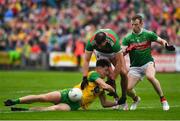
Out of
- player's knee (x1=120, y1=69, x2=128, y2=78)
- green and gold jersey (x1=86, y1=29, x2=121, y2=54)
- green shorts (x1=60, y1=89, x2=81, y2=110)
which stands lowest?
green shorts (x1=60, y1=89, x2=81, y2=110)

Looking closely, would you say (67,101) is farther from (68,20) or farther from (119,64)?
(68,20)

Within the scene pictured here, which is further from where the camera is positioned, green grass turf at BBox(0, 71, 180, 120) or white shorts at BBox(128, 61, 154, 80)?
white shorts at BBox(128, 61, 154, 80)

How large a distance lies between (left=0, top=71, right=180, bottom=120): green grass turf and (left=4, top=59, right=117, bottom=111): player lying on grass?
0.24m

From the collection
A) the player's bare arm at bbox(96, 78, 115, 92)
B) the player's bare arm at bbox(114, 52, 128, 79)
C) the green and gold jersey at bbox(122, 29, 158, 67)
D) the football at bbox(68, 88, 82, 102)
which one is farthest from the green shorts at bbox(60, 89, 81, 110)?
the green and gold jersey at bbox(122, 29, 158, 67)

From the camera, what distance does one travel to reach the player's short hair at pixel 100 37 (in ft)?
55.5

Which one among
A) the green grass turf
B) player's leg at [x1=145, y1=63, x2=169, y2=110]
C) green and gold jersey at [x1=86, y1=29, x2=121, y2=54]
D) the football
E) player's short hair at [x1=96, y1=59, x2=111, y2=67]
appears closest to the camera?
the green grass turf

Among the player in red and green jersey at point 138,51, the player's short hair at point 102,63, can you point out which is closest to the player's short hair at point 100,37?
the player's short hair at point 102,63

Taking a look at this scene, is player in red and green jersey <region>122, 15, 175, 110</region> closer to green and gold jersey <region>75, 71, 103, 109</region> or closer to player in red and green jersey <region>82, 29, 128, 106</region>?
player in red and green jersey <region>82, 29, 128, 106</region>

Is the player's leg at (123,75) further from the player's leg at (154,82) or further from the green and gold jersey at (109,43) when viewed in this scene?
the player's leg at (154,82)

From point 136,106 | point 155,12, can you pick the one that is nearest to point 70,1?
point 155,12

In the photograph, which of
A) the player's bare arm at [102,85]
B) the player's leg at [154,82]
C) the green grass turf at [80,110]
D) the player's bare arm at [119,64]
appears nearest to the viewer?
the green grass turf at [80,110]

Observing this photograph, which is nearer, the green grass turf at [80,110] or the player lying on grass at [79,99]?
the green grass turf at [80,110]

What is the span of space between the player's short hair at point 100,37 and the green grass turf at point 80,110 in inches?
61.6

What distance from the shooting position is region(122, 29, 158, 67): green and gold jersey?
726 inches
